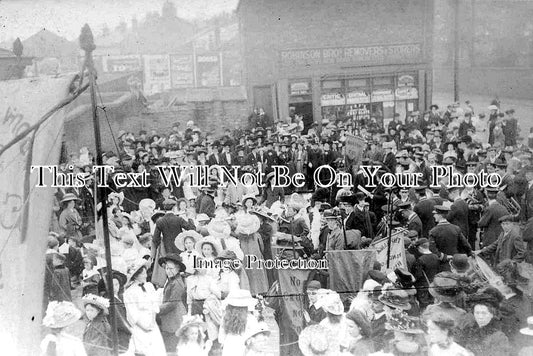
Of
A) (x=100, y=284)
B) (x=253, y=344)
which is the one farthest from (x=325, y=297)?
(x=100, y=284)

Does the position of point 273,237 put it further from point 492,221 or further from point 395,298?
point 492,221

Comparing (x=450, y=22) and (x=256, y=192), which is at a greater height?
(x=450, y=22)

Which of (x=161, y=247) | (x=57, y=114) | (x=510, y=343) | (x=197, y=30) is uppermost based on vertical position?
(x=197, y=30)

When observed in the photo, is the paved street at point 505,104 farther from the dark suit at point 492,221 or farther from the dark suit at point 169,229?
the dark suit at point 169,229

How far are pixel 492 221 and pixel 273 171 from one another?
1765 millimetres

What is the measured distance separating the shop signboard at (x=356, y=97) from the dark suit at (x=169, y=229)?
1.63 meters

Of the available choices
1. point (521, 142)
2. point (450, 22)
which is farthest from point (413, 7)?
point (521, 142)

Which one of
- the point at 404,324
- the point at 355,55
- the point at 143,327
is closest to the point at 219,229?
the point at 143,327

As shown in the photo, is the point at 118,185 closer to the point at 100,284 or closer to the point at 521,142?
the point at 100,284

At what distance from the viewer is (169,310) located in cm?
557

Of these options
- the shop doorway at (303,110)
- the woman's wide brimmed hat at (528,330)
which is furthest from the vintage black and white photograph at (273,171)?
the woman's wide brimmed hat at (528,330)

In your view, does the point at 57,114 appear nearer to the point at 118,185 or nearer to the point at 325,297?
the point at 118,185

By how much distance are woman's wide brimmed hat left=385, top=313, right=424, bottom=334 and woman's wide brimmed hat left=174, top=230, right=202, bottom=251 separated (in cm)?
161

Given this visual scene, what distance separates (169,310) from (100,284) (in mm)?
575
